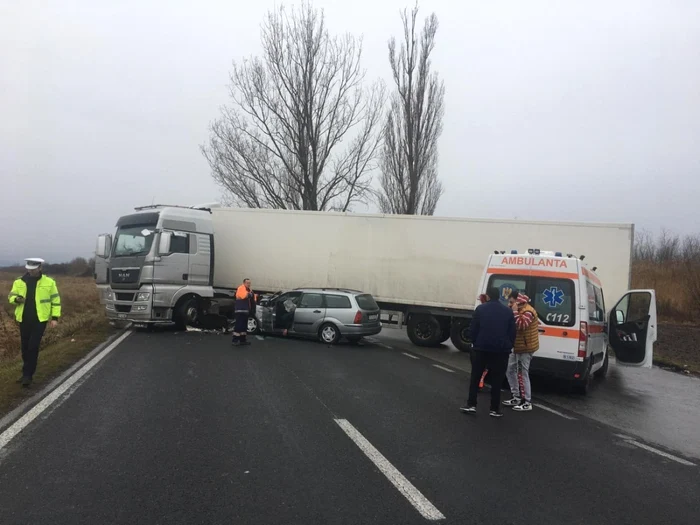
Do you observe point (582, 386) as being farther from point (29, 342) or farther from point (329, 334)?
point (29, 342)

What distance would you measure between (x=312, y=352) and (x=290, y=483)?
853 centimetres

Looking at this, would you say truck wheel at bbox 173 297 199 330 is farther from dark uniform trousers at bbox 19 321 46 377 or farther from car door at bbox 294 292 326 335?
dark uniform trousers at bbox 19 321 46 377

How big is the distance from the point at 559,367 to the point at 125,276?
11487 mm

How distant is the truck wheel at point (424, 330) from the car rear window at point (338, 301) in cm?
230

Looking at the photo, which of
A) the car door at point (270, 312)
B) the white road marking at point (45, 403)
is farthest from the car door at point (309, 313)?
the white road marking at point (45, 403)

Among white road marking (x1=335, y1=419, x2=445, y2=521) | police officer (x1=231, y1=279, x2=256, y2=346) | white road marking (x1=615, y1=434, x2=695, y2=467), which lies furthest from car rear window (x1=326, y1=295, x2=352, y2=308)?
white road marking (x1=615, y1=434, x2=695, y2=467)

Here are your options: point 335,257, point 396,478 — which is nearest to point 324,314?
point 335,257

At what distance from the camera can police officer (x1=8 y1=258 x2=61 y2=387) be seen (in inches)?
322

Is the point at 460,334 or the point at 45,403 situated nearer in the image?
the point at 45,403

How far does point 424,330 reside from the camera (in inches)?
642

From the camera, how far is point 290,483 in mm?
4684

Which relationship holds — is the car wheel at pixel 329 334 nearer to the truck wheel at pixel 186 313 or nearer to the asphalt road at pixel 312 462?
the truck wheel at pixel 186 313

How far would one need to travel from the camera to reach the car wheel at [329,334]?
599 inches

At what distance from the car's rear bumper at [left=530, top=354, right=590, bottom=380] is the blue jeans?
97cm
